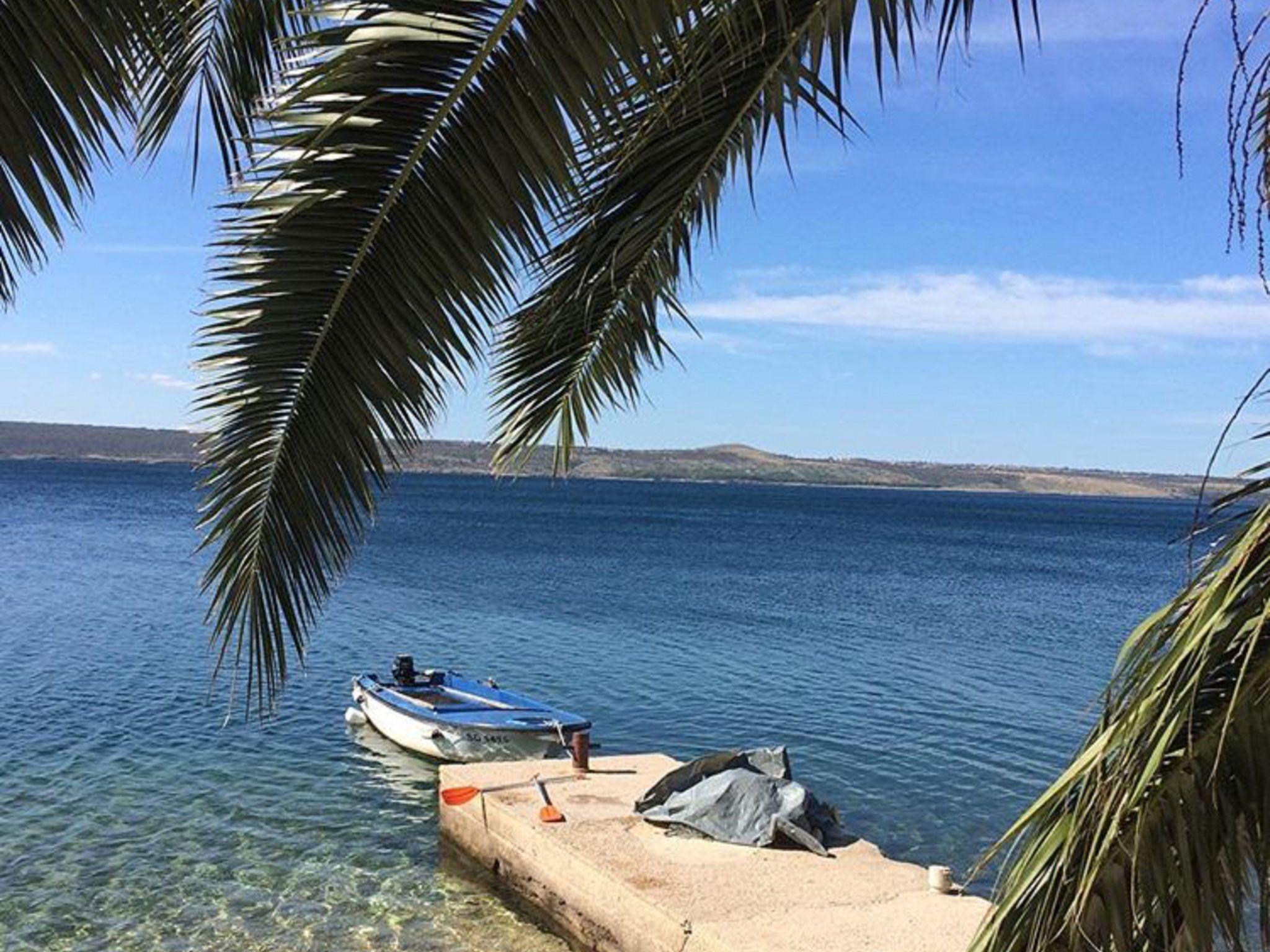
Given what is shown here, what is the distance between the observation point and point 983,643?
36375mm

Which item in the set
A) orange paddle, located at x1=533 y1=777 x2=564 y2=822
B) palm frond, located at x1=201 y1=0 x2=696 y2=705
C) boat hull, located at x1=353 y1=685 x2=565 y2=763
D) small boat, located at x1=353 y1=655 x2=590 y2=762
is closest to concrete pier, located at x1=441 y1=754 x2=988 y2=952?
orange paddle, located at x1=533 y1=777 x2=564 y2=822

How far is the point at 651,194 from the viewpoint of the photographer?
3627 millimetres

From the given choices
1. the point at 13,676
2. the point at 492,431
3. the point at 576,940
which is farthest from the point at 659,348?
the point at 13,676

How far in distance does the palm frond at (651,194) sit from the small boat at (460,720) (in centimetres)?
1320

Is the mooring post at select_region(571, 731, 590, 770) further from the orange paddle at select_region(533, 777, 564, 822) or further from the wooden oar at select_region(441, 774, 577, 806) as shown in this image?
the orange paddle at select_region(533, 777, 564, 822)

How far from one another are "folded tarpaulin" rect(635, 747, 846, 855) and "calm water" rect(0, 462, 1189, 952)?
6.21 ft

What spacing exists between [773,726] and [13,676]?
16.0 m

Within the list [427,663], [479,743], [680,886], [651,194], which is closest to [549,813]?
[680,886]

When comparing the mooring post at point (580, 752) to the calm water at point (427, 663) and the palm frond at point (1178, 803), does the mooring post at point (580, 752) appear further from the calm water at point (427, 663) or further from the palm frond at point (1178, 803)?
the palm frond at point (1178, 803)

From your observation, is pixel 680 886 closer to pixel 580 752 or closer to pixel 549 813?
pixel 549 813

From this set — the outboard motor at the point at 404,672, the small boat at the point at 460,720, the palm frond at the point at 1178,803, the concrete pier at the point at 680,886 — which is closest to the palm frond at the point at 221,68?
the palm frond at the point at 1178,803

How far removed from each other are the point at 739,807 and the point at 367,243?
1064 centimetres

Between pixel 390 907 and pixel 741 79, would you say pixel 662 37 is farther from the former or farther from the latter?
pixel 390 907

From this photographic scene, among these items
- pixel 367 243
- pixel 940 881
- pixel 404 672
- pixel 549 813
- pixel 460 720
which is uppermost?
pixel 367 243
